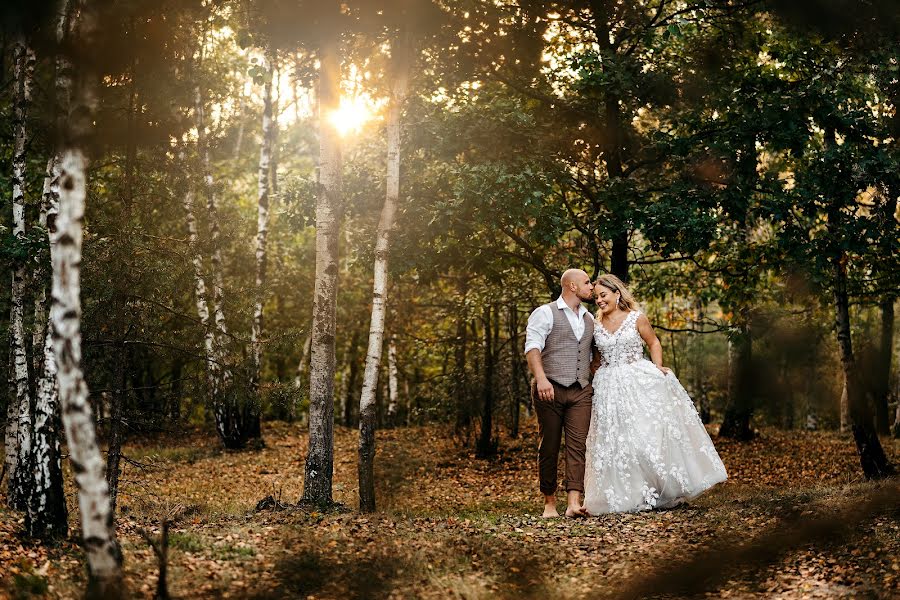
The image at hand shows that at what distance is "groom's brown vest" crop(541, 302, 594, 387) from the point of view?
360 inches

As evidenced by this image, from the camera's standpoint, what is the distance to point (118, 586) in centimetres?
465

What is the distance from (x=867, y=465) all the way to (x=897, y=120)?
5.61m

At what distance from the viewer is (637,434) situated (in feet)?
29.6

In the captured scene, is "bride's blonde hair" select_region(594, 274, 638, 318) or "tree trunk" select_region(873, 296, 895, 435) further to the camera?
"tree trunk" select_region(873, 296, 895, 435)

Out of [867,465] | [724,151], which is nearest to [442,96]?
[724,151]

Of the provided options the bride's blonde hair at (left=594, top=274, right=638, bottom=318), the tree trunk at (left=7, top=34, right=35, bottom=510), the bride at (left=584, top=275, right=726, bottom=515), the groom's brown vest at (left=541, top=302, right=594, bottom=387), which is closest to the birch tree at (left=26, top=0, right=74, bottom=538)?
the tree trunk at (left=7, top=34, right=35, bottom=510)

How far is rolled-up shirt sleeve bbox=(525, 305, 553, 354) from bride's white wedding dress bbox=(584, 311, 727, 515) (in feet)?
2.43

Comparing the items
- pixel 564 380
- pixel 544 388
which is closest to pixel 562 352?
pixel 564 380

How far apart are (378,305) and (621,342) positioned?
3198mm

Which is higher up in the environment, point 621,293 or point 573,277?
point 573,277

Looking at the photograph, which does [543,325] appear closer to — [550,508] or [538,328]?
[538,328]

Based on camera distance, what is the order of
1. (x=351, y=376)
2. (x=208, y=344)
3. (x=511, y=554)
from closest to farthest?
(x=511, y=554), (x=208, y=344), (x=351, y=376)

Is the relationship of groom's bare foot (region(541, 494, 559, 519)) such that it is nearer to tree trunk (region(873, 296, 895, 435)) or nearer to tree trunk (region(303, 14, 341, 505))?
tree trunk (region(303, 14, 341, 505))

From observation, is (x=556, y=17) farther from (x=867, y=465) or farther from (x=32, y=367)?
(x=32, y=367)
